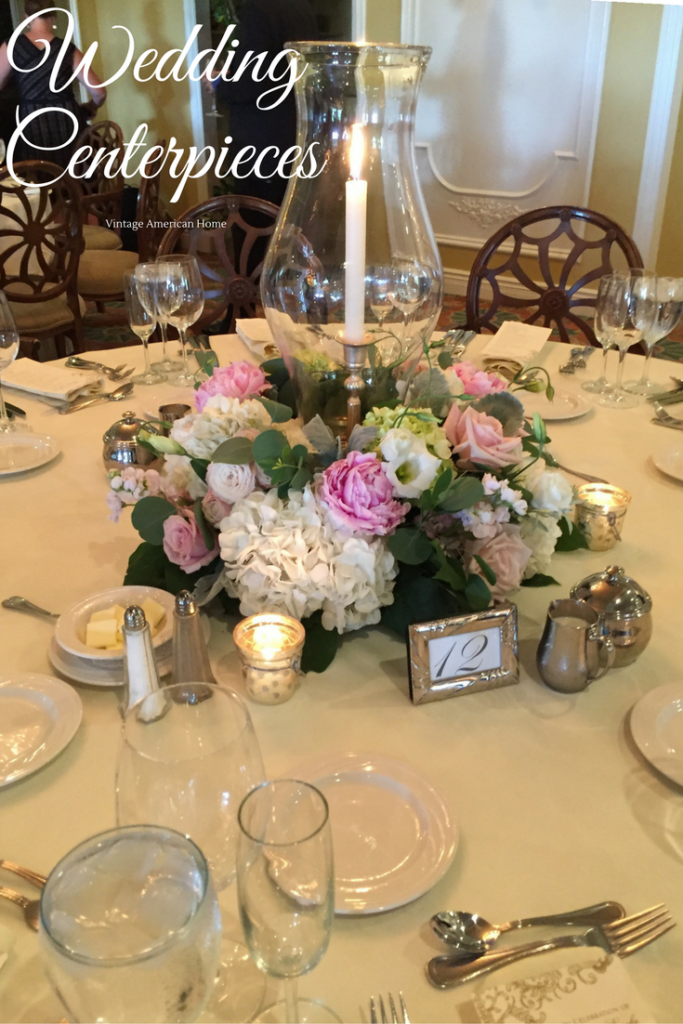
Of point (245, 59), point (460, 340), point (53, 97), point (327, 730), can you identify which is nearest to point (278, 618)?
point (327, 730)

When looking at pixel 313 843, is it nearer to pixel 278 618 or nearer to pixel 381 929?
pixel 381 929

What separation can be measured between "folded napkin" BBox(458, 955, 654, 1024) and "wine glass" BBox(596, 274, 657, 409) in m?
1.13

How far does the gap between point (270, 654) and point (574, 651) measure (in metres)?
0.29

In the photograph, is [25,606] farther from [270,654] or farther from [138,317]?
[138,317]

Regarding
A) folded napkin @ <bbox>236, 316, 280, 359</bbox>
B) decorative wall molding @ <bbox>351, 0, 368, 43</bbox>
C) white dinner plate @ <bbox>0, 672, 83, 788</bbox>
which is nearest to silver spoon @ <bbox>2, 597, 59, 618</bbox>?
white dinner plate @ <bbox>0, 672, 83, 788</bbox>

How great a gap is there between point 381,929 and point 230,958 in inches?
4.2

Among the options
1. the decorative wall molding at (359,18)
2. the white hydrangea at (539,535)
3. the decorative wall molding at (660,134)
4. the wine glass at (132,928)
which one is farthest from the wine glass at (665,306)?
the decorative wall molding at (359,18)

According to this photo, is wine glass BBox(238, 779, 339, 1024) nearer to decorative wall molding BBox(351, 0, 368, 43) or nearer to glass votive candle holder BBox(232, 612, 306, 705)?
glass votive candle holder BBox(232, 612, 306, 705)

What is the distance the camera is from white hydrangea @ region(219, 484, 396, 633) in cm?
80

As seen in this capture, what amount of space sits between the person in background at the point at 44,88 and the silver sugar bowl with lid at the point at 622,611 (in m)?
4.78

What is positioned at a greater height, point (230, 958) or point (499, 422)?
point (499, 422)

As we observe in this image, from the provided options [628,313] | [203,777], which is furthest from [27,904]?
[628,313]

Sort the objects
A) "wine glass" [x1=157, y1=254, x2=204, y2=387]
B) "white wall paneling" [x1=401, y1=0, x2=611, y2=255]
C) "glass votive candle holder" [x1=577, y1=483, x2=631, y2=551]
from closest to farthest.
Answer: "glass votive candle holder" [x1=577, y1=483, x2=631, y2=551] < "wine glass" [x1=157, y1=254, x2=204, y2=387] < "white wall paneling" [x1=401, y1=0, x2=611, y2=255]

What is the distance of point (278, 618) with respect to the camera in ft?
2.66
